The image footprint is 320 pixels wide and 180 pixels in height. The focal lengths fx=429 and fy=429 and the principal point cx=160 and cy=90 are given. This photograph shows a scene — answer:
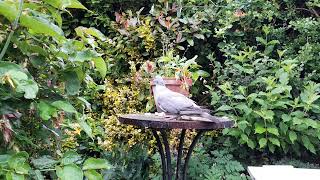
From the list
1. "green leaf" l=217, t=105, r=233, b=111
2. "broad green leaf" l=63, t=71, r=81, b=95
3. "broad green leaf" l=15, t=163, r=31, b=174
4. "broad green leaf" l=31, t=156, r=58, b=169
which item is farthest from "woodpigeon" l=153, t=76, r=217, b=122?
"broad green leaf" l=15, t=163, r=31, b=174

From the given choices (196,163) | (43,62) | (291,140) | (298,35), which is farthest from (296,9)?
(43,62)

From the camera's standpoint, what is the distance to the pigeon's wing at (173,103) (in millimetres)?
2484

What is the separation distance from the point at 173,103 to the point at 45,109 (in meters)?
1.43

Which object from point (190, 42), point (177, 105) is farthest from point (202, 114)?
point (190, 42)

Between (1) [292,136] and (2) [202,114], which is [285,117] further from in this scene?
(2) [202,114]

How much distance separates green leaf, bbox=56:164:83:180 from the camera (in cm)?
109

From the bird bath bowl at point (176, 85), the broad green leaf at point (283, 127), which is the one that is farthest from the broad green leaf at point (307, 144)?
the bird bath bowl at point (176, 85)

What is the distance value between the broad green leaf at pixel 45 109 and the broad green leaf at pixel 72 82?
13 cm

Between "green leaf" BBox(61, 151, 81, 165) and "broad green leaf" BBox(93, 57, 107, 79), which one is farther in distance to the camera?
"broad green leaf" BBox(93, 57, 107, 79)

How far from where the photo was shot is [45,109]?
1.15 meters

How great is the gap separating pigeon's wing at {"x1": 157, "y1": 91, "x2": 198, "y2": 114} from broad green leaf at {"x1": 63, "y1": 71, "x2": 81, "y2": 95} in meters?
1.24

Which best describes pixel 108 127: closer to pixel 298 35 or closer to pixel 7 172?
pixel 298 35

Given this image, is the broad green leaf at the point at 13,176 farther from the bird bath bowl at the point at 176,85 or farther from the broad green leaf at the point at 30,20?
the bird bath bowl at the point at 176,85

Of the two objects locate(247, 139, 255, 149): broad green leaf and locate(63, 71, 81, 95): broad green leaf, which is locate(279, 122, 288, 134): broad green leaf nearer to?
locate(247, 139, 255, 149): broad green leaf
